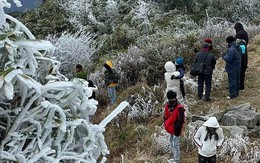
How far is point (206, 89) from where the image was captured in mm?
10164

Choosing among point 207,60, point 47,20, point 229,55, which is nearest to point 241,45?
point 229,55

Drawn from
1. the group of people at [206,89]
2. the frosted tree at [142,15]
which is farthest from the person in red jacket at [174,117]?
the frosted tree at [142,15]

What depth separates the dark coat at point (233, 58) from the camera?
958cm

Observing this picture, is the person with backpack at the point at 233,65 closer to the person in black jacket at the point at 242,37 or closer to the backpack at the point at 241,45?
the backpack at the point at 241,45

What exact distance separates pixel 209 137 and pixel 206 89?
136 inches

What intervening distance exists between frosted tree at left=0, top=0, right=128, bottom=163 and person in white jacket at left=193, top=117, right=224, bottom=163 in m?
4.58

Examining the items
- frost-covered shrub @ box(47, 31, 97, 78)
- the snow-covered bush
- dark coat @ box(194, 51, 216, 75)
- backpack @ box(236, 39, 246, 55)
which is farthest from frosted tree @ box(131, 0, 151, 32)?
the snow-covered bush

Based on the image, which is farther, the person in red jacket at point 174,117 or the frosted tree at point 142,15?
the frosted tree at point 142,15

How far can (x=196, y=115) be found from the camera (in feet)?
30.5

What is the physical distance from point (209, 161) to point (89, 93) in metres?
4.86

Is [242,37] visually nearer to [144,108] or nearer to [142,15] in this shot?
[144,108]

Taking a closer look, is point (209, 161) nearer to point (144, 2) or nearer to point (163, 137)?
point (163, 137)

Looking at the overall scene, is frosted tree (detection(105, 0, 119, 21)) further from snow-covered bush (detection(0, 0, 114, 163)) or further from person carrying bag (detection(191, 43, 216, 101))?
snow-covered bush (detection(0, 0, 114, 163))

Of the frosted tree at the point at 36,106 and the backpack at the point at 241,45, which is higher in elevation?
the frosted tree at the point at 36,106
